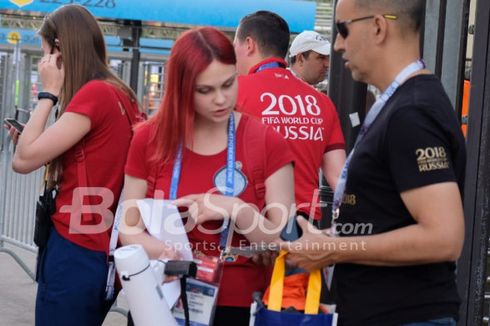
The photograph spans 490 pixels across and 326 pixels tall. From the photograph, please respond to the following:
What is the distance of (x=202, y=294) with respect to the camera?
3324 millimetres

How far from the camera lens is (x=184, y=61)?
3.44 meters

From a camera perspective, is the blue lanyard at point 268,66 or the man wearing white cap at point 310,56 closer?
the blue lanyard at point 268,66

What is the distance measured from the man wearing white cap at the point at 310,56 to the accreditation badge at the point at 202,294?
12.4 ft

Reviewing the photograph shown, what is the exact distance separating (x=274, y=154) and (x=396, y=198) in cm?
67

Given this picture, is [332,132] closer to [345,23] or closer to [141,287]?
[345,23]

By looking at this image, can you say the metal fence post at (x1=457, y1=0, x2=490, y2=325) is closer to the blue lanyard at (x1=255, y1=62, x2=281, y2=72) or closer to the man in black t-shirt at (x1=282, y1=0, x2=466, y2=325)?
the blue lanyard at (x1=255, y1=62, x2=281, y2=72)

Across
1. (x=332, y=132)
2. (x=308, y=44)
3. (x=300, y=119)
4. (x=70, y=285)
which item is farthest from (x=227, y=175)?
(x=308, y=44)

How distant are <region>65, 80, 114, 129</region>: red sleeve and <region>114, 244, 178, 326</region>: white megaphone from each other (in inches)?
45.6

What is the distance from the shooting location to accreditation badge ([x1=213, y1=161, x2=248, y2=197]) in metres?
3.40

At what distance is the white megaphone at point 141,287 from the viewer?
3145mm

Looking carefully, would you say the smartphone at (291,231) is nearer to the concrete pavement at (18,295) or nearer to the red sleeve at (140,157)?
the red sleeve at (140,157)

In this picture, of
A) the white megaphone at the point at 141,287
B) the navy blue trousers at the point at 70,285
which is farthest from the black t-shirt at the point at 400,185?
the navy blue trousers at the point at 70,285

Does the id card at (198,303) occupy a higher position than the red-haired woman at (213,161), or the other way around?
the red-haired woman at (213,161)

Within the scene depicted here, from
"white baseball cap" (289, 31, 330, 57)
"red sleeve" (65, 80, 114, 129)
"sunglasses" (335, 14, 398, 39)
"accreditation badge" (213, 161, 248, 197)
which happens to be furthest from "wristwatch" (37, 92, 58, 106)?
"white baseball cap" (289, 31, 330, 57)
